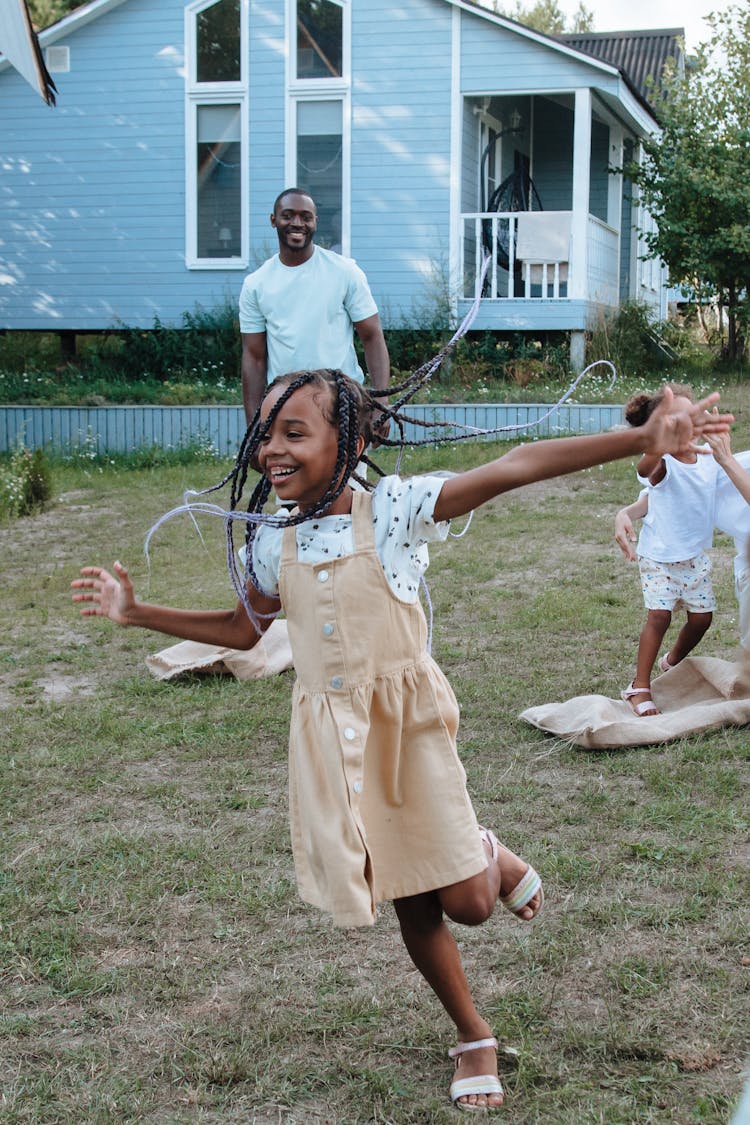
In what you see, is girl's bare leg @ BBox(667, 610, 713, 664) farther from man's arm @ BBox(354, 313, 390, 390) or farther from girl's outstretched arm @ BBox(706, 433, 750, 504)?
man's arm @ BBox(354, 313, 390, 390)

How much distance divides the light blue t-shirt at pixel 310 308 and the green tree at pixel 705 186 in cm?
1063

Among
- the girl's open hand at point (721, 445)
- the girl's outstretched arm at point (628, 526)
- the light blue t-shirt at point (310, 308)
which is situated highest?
the light blue t-shirt at point (310, 308)

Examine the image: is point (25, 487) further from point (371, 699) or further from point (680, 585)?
point (371, 699)

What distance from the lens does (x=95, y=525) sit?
1001 cm

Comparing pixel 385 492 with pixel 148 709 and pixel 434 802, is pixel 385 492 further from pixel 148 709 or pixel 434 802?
pixel 148 709

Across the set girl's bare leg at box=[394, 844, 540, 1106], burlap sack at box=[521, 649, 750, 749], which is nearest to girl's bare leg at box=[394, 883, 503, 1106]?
girl's bare leg at box=[394, 844, 540, 1106]

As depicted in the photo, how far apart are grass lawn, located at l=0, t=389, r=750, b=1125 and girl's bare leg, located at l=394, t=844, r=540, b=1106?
9 cm

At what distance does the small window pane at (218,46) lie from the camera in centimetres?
1670

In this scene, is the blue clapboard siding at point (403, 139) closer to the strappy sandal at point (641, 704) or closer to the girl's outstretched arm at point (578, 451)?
the strappy sandal at point (641, 704)

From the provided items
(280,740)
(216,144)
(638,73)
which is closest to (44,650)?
(280,740)

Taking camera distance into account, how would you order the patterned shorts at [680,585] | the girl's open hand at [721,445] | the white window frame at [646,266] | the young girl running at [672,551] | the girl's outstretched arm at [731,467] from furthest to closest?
the white window frame at [646,266] < the patterned shorts at [680,585] < the young girl running at [672,551] < the girl's outstretched arm at [731,467] < the girl's open hand at [721,445]

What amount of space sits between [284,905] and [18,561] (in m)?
5.90

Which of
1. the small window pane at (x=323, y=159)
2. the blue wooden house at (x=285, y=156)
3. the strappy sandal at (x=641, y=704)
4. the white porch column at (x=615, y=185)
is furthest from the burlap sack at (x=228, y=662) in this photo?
the white porch column at (x=615, y=185)

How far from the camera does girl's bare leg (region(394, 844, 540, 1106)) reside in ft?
8.28
